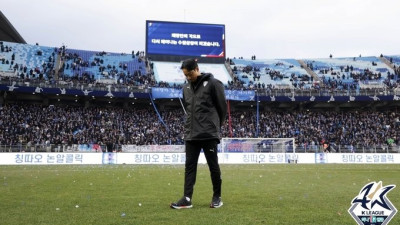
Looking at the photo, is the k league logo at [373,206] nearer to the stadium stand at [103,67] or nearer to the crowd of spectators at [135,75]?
the crowd of spectators at [135,75]

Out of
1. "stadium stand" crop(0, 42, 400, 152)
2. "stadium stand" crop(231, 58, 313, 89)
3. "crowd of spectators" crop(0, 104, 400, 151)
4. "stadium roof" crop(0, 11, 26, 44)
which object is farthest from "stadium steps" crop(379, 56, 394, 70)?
"stadium roof" crop(0, 11, 26, 44)

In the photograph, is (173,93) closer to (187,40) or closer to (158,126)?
(158,126)

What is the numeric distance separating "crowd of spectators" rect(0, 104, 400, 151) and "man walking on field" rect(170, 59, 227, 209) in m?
32.5

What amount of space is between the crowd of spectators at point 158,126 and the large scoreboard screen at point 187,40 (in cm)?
811

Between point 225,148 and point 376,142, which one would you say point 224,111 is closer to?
point 225,148

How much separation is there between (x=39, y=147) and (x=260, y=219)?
27.5 m

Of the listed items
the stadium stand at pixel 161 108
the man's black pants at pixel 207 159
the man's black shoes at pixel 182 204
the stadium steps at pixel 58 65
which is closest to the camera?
the man's black shoes at pixel 182 204

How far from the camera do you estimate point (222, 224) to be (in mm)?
4273

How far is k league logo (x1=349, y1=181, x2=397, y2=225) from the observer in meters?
3.03

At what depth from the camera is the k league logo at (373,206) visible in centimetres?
303

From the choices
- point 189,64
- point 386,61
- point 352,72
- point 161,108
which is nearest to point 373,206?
point 189,64

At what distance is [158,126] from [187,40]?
45.2ft

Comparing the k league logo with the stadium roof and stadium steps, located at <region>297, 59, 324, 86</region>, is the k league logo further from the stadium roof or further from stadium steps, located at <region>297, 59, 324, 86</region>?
the stadium roof

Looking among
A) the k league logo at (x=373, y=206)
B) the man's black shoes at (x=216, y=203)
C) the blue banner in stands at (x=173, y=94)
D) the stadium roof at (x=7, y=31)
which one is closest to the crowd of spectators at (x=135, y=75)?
the blue banner in stands at (x=173, y=94)
